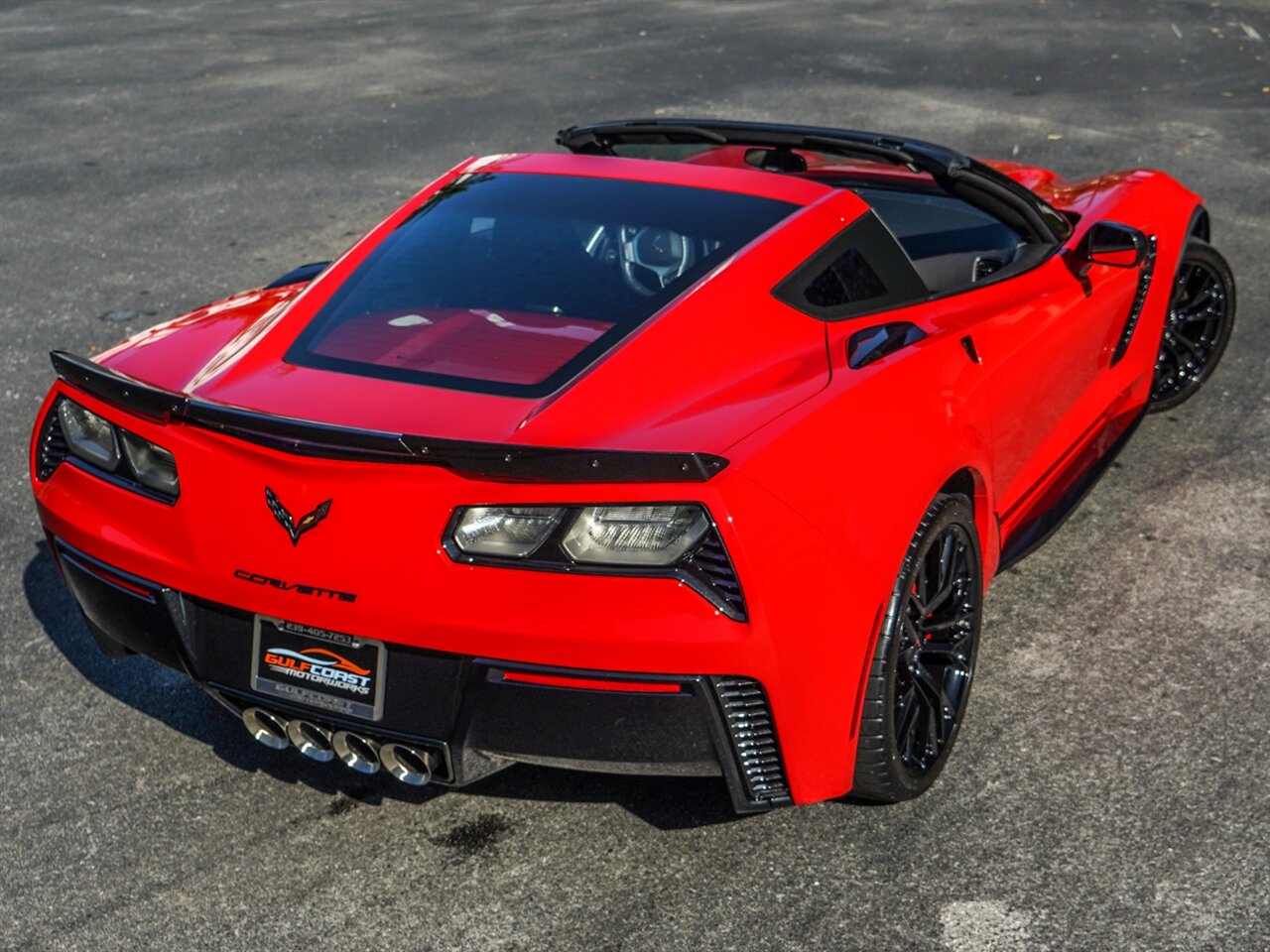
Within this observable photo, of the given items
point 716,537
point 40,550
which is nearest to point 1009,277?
point 716,537

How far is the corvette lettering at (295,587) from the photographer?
124 inches

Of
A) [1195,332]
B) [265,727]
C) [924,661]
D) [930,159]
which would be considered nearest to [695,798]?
[924,661]

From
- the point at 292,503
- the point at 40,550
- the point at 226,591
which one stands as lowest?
the point at 40,550

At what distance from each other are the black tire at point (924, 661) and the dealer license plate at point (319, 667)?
40.4 inches

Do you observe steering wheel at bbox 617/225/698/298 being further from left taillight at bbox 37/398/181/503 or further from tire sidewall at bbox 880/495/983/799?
left taillight at bbox 37/398/181/503

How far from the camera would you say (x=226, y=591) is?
3.29m

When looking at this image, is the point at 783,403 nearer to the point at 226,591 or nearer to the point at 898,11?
the point at 226,591

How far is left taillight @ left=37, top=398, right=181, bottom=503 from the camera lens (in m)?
3.43

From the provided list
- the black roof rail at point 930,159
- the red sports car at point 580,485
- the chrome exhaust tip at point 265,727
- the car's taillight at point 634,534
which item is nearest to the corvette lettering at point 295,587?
the red sports car at point 580,485

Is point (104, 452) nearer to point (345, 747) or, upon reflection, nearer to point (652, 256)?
point (345, 747)

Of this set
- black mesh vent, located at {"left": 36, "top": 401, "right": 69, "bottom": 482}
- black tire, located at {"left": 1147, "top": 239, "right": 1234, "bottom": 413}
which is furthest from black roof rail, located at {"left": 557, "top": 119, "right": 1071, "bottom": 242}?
black mesh vent, located at {"left": 36, "top": 401, "right": 69, "bottom": 482}

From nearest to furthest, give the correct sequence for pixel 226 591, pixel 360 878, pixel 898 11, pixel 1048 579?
pixel 226 591
pixel 360 878
pixel 1048 579
pixel 898 11

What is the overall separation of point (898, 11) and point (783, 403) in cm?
1465

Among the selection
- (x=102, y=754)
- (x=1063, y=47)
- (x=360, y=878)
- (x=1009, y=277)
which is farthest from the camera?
(x=1063, y=47)
